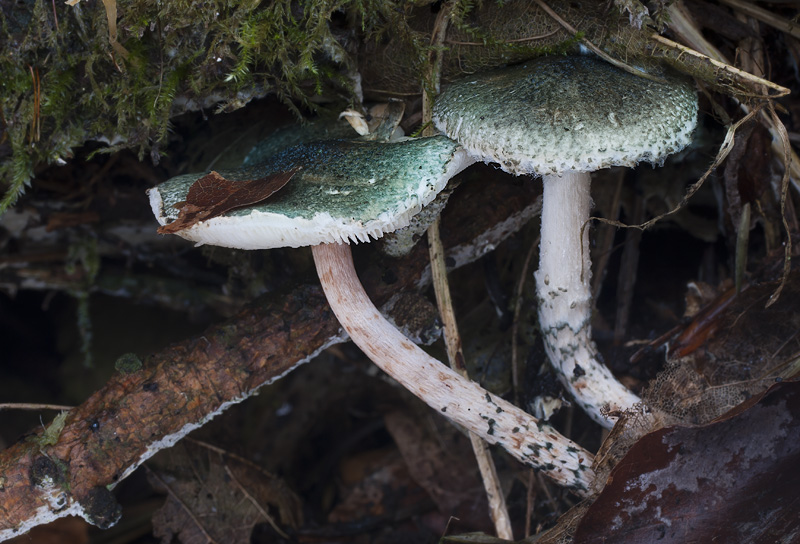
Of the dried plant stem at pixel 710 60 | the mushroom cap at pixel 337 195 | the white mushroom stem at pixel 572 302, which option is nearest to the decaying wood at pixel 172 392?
the white mushroom stem at pixel 572 302

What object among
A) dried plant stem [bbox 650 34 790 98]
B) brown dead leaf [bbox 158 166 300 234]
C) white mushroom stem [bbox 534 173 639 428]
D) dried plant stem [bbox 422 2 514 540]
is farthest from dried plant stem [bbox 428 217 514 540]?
dried plant stem [bbox 650 34 790 98]

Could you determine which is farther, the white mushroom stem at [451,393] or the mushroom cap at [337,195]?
the white mushroom stem at [451,393]

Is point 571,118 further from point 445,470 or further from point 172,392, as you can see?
point 445,470

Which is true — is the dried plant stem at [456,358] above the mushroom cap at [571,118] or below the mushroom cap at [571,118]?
below

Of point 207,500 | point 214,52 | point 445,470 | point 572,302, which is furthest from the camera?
point 445,470

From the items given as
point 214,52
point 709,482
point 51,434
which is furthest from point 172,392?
point 709,482

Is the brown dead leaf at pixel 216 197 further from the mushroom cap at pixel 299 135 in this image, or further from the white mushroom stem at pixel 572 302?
the white mushroom stem at pixel 572 302

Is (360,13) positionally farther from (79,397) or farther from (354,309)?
(79,397)
